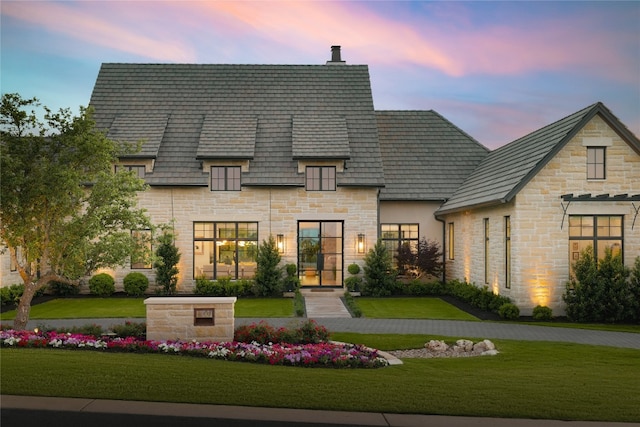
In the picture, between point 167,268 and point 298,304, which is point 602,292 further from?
point 167,268

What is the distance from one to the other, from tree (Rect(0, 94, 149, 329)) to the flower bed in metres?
2.37

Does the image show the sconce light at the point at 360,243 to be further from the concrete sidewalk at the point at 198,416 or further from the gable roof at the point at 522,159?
the concrete sidewalk at the point at 198,416

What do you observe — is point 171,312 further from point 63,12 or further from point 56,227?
point 63,12

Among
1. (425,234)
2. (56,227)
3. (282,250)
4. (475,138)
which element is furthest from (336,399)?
(475,138)

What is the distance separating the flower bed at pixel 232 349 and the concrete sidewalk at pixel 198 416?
357 cm

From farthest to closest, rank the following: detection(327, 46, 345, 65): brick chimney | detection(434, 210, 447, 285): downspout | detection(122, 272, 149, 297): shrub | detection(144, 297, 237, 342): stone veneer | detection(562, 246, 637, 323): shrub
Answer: detection(327, 46, 345, 65): brick chimney → detection(434, 210, 447, 285): downspout → detection(122, 272, 149, 297): shrub → detection(562, 246, 637, 323): shrub → detection(144, 297, 237, 342): stone veneer

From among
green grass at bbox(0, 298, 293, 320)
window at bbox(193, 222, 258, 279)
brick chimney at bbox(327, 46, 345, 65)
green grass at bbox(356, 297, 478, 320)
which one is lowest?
green grass at bbox(356, 297, 478, 320)

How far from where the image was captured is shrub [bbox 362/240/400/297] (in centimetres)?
2530

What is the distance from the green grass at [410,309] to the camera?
792 inches

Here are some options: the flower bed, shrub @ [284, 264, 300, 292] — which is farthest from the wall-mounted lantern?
the flower bed

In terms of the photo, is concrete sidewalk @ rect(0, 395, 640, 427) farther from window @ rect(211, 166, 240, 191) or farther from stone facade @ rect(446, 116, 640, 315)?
window @ rect(211, 166, 240, 191)

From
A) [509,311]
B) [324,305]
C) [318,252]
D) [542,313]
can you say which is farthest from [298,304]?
[542,313]

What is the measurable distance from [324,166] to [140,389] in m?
18.7

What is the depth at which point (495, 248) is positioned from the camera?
68.8 feet
